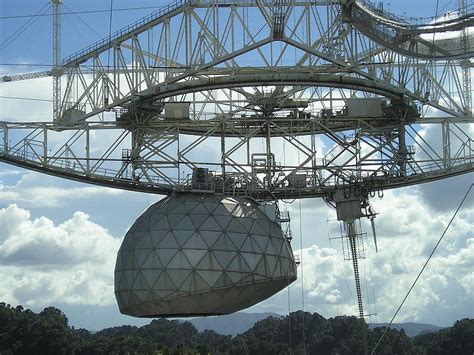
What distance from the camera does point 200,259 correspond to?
220 ft

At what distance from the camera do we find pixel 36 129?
71.9 m

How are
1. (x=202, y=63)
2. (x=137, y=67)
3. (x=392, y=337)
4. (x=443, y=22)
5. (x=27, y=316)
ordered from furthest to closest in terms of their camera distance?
(x=392, y=337) → (x=27, y=316) → (x=137, y=67) → (x=202, y=63) → (x=443, y=22)

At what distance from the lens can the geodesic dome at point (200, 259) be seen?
221 ft

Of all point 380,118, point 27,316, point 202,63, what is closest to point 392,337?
point 27,316

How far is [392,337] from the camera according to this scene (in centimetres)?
18175

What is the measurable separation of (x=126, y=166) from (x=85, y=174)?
10.8 feet

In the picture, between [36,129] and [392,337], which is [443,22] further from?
[392,337]

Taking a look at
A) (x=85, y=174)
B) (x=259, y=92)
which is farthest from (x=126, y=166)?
(x=259, y=92)

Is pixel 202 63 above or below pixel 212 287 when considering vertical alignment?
above

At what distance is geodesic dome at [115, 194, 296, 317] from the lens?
221ft

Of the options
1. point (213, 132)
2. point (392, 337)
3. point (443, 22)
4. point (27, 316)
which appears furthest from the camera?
point (392, 337)

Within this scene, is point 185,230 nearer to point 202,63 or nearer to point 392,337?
point 202,63

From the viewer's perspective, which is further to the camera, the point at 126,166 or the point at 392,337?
the point at 392,337

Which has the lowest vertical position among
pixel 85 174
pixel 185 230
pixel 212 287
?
pixel 212 287
